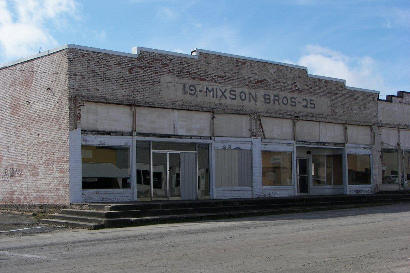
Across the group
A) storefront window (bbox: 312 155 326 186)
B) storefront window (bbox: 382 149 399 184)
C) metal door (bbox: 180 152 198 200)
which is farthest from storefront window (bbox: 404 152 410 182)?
metal door (bbox: 180 152 198 200)

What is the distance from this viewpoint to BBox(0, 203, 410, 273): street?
9.20 metres

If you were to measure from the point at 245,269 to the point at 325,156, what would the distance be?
20.9m

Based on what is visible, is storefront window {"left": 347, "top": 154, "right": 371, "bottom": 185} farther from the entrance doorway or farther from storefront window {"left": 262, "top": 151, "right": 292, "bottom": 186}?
storefront window {"left": 262, "top": 151, "right": 292, "bottom": 186}

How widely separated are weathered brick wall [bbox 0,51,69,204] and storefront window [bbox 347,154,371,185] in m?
16.0

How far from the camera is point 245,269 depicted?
29.2ft

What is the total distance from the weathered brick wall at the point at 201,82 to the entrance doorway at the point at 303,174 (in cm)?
255

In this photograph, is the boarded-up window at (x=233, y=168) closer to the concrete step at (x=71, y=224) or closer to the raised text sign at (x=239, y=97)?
the raised text sign at (x=239, y=97)

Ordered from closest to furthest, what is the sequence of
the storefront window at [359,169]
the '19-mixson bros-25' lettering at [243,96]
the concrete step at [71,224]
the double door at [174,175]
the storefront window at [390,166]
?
the concrete step at [71,224] → the double door at [174,175] → the '19-mixson bros-25' lettering at [243,96] → the storefront window at [359,169] → the storefront window at [390,166]

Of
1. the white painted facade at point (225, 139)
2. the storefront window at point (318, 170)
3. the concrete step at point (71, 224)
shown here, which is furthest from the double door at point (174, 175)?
the storefront window at point (318, 170)

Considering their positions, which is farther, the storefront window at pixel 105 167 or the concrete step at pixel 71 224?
the storefront window at pixel 105 167

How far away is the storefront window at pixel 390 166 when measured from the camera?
30.8 m

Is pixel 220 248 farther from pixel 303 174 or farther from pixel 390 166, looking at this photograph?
pixel 390 166

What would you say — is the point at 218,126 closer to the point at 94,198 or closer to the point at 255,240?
the point at 94,198

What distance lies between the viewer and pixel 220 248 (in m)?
11.4
